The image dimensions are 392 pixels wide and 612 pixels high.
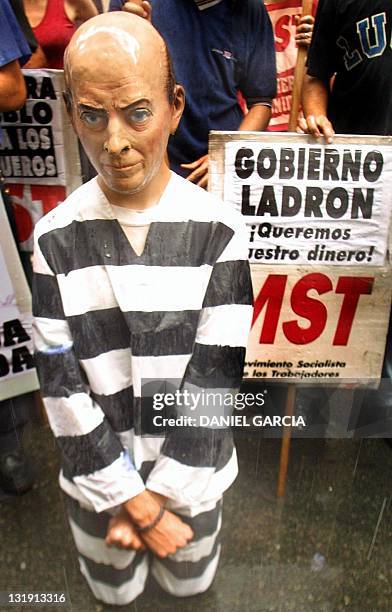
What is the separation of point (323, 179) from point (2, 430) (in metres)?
0.86

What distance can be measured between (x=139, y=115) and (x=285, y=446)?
79cm

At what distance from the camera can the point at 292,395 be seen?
1.16m

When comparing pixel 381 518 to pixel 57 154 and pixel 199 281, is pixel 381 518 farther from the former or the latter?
pixel 57 154

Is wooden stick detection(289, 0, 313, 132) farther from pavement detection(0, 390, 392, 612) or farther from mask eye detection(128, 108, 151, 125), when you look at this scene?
pavement detection(0, 390, 392, 612)

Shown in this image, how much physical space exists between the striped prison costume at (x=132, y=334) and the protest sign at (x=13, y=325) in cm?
8

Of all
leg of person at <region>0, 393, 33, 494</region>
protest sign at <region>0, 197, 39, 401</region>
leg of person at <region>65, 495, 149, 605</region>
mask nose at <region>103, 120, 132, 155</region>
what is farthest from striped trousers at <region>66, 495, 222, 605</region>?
mask nose at <region>103, 120, 132, 155</region>

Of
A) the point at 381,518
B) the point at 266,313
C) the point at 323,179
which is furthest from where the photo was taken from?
the point at 381,518

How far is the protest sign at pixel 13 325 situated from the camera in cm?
101

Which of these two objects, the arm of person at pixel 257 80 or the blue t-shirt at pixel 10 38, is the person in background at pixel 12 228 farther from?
the arm of person at pixel 257 80

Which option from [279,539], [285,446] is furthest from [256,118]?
[279,539]

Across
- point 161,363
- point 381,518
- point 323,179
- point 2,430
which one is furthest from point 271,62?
point 381,518

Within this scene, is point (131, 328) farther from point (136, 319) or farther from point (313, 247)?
point (313, 247)

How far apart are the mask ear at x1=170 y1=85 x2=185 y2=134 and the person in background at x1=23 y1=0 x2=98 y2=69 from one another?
0.19 meters

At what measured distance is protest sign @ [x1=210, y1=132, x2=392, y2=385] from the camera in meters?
0.98
